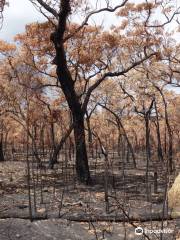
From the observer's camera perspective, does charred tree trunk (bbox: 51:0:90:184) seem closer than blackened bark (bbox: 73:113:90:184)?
Yes

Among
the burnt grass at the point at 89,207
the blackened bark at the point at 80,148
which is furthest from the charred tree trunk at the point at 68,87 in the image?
the burnt grass at the point at 89,207

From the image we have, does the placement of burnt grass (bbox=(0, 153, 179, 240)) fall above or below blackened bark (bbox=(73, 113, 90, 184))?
below

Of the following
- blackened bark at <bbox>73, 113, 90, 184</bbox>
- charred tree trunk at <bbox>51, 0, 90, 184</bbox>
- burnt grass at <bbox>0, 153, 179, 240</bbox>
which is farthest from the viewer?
blackened bark at <bbox>73, 113, 90, 184</bbox>

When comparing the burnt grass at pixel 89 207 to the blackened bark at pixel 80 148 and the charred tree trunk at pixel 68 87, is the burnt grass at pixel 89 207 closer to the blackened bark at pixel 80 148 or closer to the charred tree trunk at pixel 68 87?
the blackened bark at pixel 80 148

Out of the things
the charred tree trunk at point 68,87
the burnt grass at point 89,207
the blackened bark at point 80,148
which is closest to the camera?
the burnt grass at point 89,207

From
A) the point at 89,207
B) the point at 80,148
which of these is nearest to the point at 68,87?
the point at 80,148

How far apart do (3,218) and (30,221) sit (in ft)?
2.68

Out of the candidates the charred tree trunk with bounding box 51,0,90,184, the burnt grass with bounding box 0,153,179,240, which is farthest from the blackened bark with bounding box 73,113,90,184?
the burnt grass with bounding box 0,153,179,240

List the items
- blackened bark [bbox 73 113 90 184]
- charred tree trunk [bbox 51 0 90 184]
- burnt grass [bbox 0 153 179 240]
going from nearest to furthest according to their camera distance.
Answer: burnt grass [bbox 0 153 179 240]
charred tree trunk [bbox 51 0 90 184]
blackened bark [bbox 73 113 90 184]

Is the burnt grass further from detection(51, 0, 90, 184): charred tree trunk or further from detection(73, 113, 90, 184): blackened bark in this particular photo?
detection(51, 0, 90, 184): charred tree trunk

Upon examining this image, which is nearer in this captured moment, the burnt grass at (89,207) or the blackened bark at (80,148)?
the burnt grass at (89,207)

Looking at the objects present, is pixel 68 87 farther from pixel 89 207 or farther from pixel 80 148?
pixel 89 207

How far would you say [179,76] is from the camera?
1029 inches

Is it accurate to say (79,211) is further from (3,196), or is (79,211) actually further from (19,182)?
(19,182)
